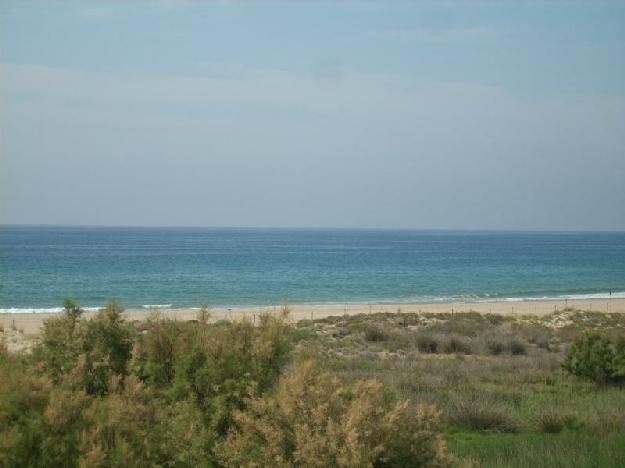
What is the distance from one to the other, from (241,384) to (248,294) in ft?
180

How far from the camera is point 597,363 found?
1522 cm

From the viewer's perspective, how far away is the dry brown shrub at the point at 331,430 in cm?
455

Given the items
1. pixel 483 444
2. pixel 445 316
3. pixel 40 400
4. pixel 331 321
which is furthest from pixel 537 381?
pixel 445 316

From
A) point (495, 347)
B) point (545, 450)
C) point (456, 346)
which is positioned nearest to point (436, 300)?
point (456, 346)

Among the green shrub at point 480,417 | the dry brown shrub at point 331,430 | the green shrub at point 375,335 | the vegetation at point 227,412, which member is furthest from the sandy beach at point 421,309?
the dry brown shrub at point 331,430

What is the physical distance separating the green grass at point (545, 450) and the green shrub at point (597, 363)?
19.1 feet

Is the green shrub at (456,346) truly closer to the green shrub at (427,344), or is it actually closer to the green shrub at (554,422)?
the green shrub at (427,344)

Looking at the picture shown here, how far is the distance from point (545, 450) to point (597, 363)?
773 centimetres

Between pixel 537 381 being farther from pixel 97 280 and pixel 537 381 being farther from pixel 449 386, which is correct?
pixel 97 280

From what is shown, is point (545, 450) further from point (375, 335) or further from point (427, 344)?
point (375, 335)

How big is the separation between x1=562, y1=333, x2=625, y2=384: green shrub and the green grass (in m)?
5.83

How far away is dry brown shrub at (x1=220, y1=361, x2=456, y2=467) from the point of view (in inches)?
179

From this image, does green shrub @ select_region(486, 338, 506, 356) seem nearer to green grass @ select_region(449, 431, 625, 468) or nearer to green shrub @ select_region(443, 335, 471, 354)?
green shrub @ select_region(443, 335, 471, 354)

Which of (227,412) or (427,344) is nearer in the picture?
(227,412)
